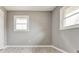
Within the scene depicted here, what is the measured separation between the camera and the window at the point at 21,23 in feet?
18.1

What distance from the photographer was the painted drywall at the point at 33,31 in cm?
555

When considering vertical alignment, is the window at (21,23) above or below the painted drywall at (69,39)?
above

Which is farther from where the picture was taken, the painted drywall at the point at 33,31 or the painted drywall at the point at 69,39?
the painted drywall at the point at 33,31

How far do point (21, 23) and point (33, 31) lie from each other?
77cm

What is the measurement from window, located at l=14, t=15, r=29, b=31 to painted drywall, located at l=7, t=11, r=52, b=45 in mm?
173

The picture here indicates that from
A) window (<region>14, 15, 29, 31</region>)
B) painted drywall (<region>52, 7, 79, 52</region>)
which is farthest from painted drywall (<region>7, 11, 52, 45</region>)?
painted drywall (<region>52, 7, 79, 52</region>)

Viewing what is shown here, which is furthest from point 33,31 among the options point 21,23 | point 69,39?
point 69,39

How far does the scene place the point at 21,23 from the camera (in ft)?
18.1

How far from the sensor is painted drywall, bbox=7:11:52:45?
5551 millimetres

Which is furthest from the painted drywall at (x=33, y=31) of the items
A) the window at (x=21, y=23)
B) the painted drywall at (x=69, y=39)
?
the painted drywall at (x=69, y=39)

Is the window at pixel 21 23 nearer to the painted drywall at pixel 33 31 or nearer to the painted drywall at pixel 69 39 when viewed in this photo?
the painted drywall at pixel 33 31

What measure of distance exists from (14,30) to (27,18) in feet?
3.10

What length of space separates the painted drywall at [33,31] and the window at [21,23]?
173 millimetres
